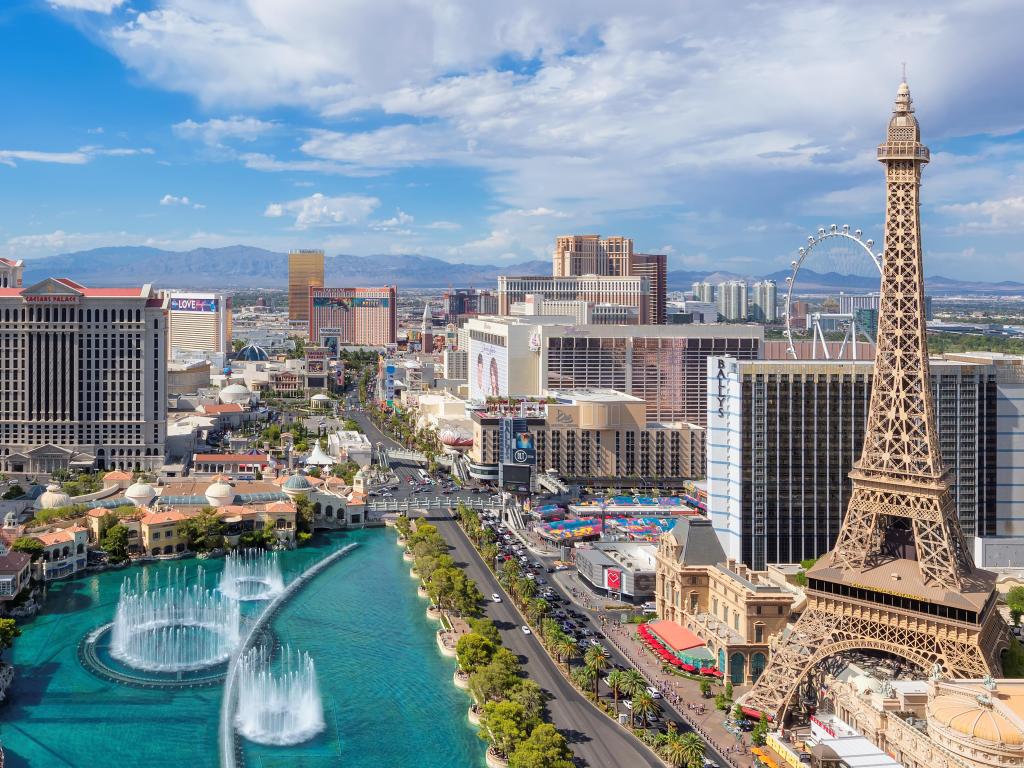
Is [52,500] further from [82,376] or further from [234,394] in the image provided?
[234,394]

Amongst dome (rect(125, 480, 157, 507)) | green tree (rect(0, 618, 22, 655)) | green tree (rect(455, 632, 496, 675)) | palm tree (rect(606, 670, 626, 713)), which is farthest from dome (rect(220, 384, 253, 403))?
palm tree (rect(606, 670, 626, 713))

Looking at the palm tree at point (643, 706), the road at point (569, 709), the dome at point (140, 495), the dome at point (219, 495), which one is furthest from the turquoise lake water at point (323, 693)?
the dome at point (140, 495)

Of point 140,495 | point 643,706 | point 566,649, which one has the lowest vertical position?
point 643,706

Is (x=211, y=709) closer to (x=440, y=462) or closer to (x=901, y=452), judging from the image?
(x=901, y=452)

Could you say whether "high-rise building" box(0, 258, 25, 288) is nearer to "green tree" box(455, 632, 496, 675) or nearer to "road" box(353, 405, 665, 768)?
"road" box(353, 405, 665, 768)

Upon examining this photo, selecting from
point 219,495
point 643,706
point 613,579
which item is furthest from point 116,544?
point 643,706

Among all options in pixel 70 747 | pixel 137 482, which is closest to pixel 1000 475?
pixel 70 747

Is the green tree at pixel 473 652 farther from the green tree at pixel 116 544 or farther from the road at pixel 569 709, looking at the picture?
the green tree at pixel 116 544
